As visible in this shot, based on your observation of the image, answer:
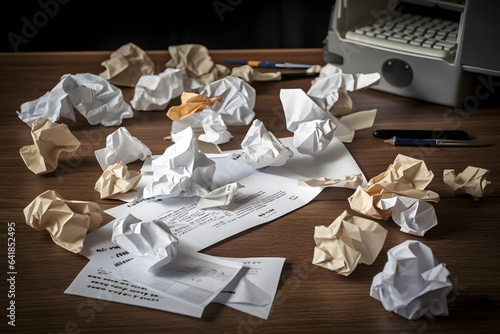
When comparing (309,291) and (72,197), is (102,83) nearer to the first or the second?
(72,197)

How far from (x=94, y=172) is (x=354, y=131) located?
16.9 inches

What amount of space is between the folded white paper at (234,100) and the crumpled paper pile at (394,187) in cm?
29

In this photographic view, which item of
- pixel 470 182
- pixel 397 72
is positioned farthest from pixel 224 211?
pixel 397 72

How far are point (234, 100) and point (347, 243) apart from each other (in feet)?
1.39

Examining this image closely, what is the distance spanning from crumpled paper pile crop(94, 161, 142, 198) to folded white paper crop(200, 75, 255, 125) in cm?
25

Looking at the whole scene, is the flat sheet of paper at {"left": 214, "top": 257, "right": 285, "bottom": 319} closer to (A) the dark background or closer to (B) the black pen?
(B) the black pen

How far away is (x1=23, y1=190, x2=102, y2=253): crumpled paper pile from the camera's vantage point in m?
0.63

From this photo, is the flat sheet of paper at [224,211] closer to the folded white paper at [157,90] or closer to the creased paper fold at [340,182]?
the creased paper fold at [340,182]

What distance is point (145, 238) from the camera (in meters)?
0.61

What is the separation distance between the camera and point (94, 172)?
80 centimetres

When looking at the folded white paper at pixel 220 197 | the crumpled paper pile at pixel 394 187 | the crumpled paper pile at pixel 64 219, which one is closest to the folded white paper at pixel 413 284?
the crumpled paper pile at pixel 394 187

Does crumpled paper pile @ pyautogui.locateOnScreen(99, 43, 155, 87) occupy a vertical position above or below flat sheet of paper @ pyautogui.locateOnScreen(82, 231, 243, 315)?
above

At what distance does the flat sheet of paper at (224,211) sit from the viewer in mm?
657

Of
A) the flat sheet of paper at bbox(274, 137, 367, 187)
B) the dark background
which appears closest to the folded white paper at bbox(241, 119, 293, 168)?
the flat sheet of paper at bbox(274, 137, 367, 187)
